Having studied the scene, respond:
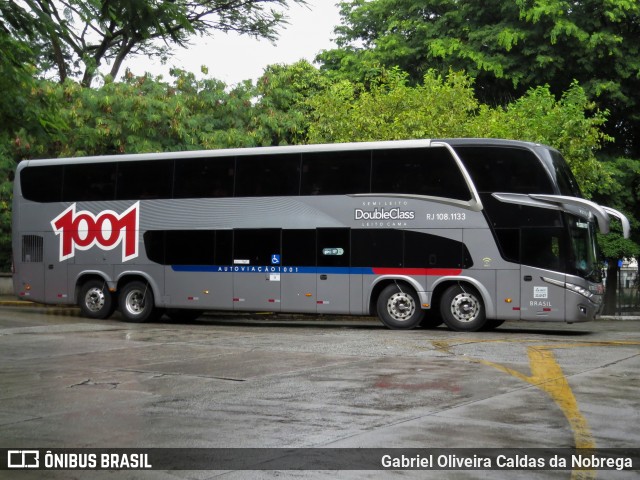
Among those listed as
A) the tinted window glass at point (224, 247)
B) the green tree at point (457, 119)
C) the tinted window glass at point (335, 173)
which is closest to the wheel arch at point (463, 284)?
the tinted window glass at point (335, 173)

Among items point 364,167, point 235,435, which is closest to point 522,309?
point 364,167

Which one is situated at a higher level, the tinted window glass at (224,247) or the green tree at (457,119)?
the green tree at (457,119)

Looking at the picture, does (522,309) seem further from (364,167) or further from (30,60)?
(30,60)

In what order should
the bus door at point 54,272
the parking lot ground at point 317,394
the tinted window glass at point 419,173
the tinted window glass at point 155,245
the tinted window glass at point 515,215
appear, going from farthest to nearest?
the bus door at point 54,272 < the tinted window glass at point 155,245 < the tinted window glass at point 419,173 < the tinted window glass at point 515,215 < the parking lot ground at point 317,394

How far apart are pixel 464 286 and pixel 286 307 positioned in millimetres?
4150

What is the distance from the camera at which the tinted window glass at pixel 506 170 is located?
2011 centimetres

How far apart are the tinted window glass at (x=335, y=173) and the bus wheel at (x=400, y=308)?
91.6 inches

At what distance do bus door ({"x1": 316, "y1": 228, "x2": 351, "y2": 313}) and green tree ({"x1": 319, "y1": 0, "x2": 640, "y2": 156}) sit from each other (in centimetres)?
1338

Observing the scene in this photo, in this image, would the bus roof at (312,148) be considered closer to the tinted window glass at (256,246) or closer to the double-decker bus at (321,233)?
the double-decker bus at (321,233)

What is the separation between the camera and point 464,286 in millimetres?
20797

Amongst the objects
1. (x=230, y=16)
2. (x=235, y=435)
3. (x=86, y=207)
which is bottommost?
(x=235, y=435)

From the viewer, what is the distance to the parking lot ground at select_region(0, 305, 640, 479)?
7.89 metres

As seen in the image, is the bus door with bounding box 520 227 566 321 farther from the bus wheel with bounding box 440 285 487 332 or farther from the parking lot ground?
the parking lot ground

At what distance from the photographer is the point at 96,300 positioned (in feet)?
81.1
